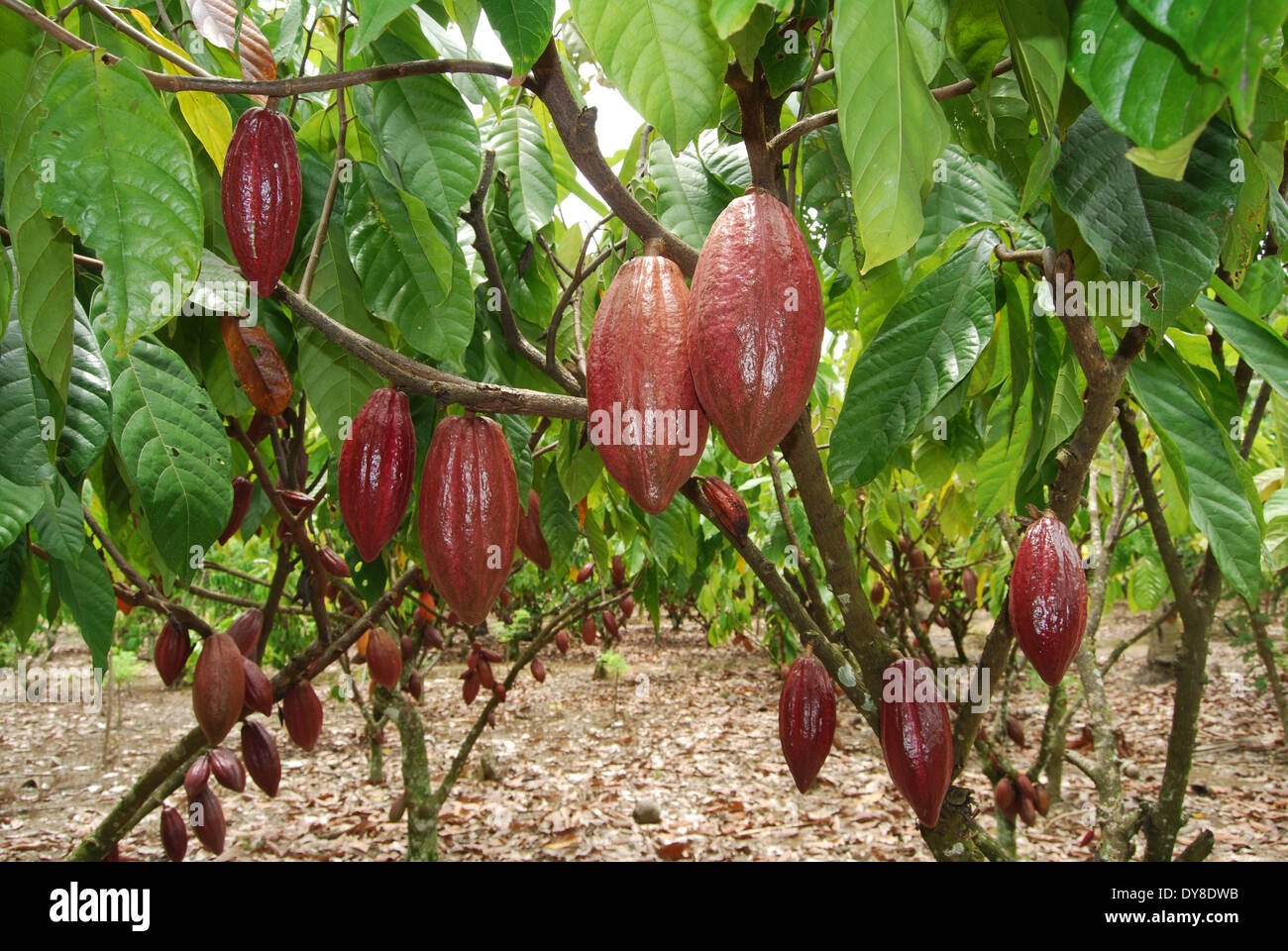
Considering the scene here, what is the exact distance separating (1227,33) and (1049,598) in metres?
0.57

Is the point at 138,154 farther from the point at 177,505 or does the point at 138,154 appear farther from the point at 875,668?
the point at 875,668

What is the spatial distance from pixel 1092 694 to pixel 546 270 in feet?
5.44

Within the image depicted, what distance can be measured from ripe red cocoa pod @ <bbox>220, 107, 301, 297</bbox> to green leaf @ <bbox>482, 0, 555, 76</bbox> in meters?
0.25

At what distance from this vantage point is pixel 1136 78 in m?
0.40

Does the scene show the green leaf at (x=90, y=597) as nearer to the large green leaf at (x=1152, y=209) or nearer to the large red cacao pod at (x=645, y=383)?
the large red cacao pod at (x=645, y=383)

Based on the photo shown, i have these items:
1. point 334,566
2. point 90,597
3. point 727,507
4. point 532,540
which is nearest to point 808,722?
point 727,507

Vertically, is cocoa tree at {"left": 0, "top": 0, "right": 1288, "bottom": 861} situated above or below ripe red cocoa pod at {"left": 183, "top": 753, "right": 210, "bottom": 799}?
above

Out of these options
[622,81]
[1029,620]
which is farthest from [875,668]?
[622,81]

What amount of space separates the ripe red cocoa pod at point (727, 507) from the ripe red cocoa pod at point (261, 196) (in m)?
0.49

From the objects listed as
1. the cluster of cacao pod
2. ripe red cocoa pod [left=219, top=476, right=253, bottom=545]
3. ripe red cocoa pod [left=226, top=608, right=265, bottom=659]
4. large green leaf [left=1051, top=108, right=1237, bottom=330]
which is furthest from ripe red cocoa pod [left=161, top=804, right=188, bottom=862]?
large green leaf [left=1051, top=108, right=1237, bottom=330]

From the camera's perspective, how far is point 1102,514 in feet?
15.3

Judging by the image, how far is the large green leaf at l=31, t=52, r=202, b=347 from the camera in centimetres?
59

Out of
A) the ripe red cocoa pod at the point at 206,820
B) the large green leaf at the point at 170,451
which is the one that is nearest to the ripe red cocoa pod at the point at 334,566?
the ripe red cocoa pod at the point at 206,820

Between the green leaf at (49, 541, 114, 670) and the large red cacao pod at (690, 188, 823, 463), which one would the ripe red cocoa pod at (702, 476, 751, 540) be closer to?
the large red cacao pod at (690, 188, 823, 463)
